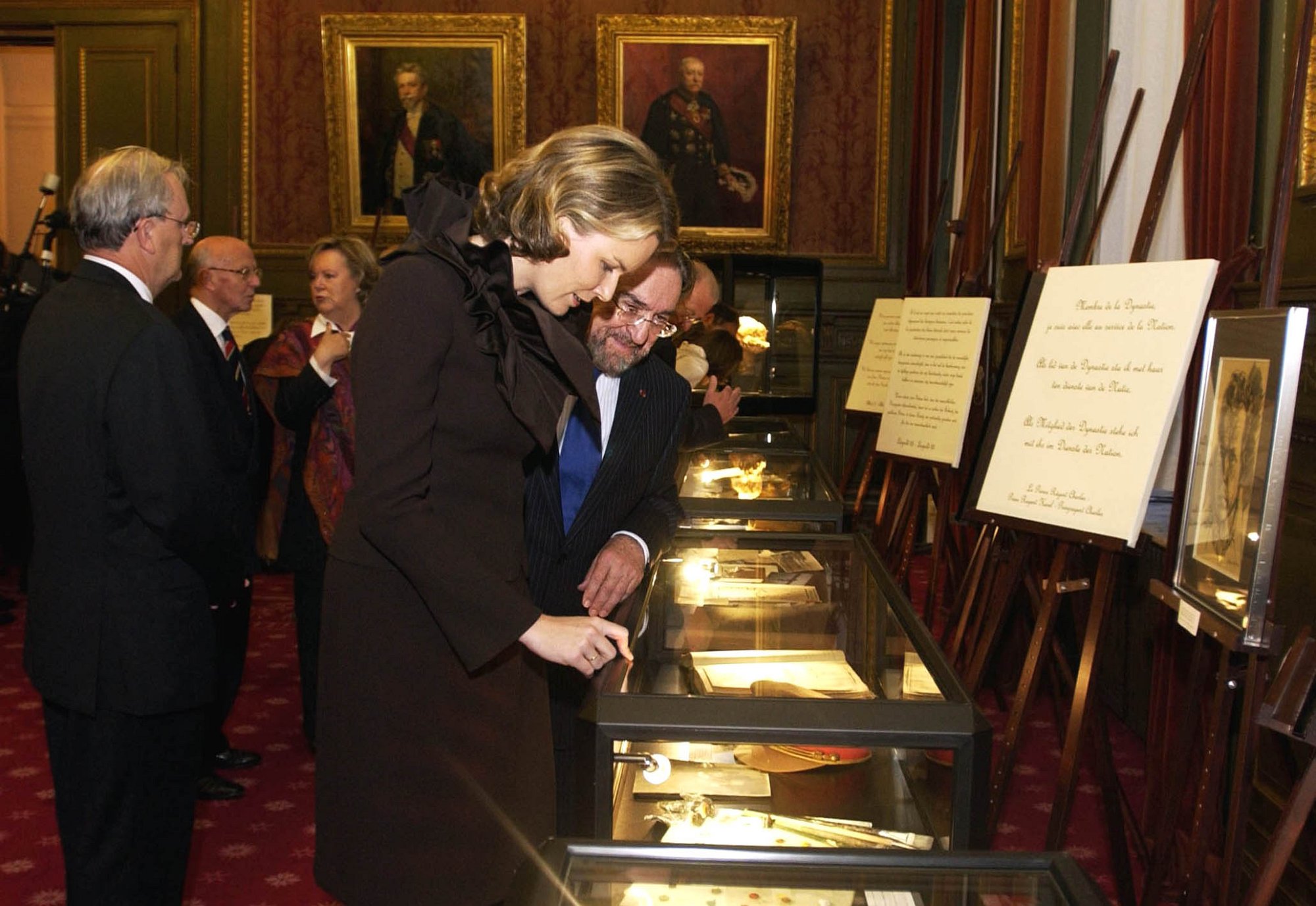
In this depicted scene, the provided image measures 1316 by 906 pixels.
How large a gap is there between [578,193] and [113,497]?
44.0 inches

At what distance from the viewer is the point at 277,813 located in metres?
3.62

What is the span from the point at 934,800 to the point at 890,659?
0.31m

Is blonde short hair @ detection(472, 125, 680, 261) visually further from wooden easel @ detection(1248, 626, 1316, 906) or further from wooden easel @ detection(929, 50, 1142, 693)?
wooden easel @ detection(929, 50, 1142, 693)

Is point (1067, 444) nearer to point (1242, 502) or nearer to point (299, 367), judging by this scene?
point (1242, 502)

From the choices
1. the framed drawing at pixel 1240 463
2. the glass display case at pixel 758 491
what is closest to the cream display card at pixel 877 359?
the glass display case at pixel 758 491

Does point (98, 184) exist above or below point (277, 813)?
above

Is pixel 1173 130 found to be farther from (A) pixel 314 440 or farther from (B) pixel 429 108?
(B) pixel 429 108

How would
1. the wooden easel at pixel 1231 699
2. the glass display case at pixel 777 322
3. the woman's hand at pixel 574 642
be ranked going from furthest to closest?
the glass display case at pixel 777 322 < the wooden easel at pixel 1231 699 < the woman's hand at pixel 574 642

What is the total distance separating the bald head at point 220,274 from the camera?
381 cm

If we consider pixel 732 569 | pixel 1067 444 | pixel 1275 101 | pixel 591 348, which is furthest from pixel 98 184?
pixel 1275 101

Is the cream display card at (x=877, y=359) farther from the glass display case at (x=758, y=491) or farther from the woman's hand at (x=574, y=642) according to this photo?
the woman's hand at (x=574, y=642)

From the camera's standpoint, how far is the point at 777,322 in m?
7.77

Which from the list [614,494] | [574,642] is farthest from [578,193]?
[614,494]

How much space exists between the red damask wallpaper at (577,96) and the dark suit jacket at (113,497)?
6493 millimetres
